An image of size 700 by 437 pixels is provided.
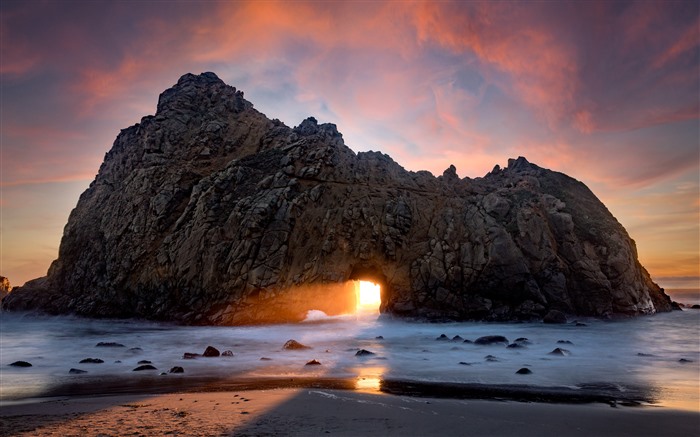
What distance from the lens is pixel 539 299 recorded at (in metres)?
29.3

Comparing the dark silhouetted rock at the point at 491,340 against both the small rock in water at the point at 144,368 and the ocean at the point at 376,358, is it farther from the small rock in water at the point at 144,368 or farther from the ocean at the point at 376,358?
the small rock in water at the point at 144,368

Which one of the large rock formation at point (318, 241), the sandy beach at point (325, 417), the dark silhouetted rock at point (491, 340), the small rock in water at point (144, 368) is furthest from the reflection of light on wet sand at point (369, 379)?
the large rock formation at point (318, 241)

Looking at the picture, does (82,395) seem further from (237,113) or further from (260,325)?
(237,113)

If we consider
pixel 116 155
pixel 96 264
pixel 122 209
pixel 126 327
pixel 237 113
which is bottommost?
pixel 126 327

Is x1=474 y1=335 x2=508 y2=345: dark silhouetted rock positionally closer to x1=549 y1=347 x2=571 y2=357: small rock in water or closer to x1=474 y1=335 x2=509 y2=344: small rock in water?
x1=474 y1=335 x2=509 y2=344: small rock in water

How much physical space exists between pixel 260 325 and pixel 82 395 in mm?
19507

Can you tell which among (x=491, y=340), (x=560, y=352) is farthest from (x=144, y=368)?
(x=560, y=352)

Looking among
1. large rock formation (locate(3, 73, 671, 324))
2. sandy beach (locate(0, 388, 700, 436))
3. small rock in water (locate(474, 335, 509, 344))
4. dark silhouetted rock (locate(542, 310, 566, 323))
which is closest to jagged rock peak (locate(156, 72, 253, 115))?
large rock formation (locate(3, 73, 671, 324))

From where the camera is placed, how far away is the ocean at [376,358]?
10203 mm

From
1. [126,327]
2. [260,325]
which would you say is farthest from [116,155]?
[260,325]

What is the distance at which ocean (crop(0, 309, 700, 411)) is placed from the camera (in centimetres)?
1020

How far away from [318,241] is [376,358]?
17813 millimetres

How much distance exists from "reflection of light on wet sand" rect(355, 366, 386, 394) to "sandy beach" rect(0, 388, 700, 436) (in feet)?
3.39

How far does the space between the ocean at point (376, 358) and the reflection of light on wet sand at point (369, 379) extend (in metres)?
0.03
